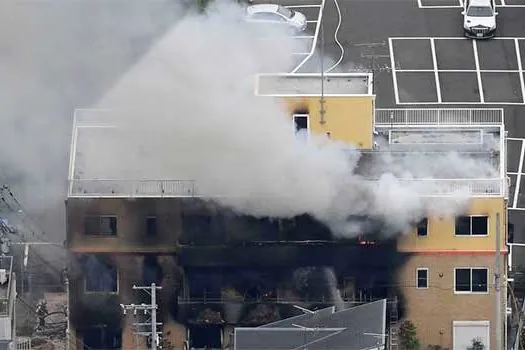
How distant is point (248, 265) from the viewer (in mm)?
45281

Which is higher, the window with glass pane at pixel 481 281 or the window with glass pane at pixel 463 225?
the window with glass pane at pixel 463 225

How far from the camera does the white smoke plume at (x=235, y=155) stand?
45.1 m

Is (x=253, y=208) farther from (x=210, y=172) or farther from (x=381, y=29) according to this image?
(x=381, y=29)

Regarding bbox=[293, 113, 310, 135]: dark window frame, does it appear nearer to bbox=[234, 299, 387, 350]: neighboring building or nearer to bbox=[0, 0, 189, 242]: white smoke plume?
bbox=[234, 299, 387, 350]: neighboring building

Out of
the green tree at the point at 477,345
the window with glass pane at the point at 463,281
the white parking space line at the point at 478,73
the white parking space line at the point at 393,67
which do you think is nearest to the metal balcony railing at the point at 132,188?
the window with glass pane at the point at 463,281

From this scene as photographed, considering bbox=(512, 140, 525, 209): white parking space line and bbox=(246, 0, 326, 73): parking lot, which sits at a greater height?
bbox=(246, 0, 326, 73): parking lot

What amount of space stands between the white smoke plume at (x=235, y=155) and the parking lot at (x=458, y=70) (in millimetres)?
8375

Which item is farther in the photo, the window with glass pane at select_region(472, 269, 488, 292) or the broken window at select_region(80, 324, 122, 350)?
the broken window at select_region(80, 324, 122, 350)

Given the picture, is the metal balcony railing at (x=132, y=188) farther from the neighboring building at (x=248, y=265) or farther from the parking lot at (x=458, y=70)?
the parking lot at (x=458, y=70)

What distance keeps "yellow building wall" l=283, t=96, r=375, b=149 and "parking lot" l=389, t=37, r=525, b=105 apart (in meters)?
8.69

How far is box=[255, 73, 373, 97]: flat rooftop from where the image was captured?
153ft

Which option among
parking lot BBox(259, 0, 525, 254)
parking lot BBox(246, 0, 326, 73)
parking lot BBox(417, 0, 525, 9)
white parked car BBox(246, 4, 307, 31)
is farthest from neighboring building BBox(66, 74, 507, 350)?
parking lot BBox(417, 0, 525, 9)

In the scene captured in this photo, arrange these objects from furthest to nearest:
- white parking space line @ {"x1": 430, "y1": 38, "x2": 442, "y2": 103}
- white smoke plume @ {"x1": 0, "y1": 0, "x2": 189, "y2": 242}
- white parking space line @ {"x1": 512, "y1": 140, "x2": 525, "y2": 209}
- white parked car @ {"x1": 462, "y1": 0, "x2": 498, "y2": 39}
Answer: white parked car @ {"x1": 462, "y1": 0, "x2": 498, "y2": 39}, white parking space line @ {"x1": 430, "y1": 38, "x2": 442, "y2": 103}, white parking space line @ {"x1": 512, "y1": 140, "x2": 525, "y2": 209}, white smoke plume @ {"x1": 0, "y1": 0, "x2": 189, "y2": 242}

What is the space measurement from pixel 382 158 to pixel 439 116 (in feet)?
17.1
